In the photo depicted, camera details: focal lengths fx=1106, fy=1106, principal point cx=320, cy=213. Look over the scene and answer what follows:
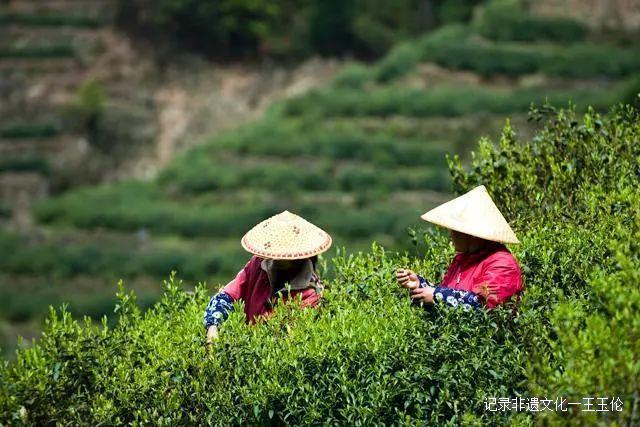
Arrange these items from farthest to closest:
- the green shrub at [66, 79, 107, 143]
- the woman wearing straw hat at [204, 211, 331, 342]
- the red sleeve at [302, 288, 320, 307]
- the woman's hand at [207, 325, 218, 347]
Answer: the green shrub at [66, 79, 107, 143] < the red sleeve at [302, 288, 320, 307] < the woman wearing straw hat at [204, 211, 331, 342] < the woman's hand at [207, 325, 218, 347]

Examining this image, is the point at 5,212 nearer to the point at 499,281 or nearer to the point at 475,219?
the point at 475,219

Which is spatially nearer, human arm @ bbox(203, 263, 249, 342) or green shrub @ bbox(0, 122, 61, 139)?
human arm @ bbox(203, 263, 249, 342)

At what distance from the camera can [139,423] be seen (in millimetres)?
6414

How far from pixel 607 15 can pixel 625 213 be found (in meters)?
31.6

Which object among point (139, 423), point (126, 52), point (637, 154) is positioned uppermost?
point (637, 154)

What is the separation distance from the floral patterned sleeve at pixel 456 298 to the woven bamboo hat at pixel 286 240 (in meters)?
0.81

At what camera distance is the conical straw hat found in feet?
20.6

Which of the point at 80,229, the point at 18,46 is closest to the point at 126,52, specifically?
the point at 18,46

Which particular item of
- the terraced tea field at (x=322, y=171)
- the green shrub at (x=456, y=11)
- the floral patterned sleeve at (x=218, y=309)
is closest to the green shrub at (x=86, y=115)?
the terraced tea field at (x=322, y=171)

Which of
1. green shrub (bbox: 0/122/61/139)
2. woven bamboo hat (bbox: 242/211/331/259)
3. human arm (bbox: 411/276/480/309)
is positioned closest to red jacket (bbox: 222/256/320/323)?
woven bamboo hat (bbox: 242/211/331/259)

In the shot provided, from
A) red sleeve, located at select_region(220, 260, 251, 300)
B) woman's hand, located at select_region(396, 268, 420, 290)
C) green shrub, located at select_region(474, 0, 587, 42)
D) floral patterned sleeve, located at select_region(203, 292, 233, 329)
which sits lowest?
green shrub, located at select_region(474, 0, 587, 42)

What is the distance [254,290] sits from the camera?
6.81 meters

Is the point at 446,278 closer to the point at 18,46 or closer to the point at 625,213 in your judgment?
the point at 625,213

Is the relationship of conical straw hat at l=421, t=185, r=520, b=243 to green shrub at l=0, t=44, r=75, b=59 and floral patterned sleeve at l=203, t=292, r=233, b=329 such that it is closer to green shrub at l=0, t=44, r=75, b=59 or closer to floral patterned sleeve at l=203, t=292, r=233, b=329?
floral patterned sleeve at l=203, t=292, r=233, b=329
